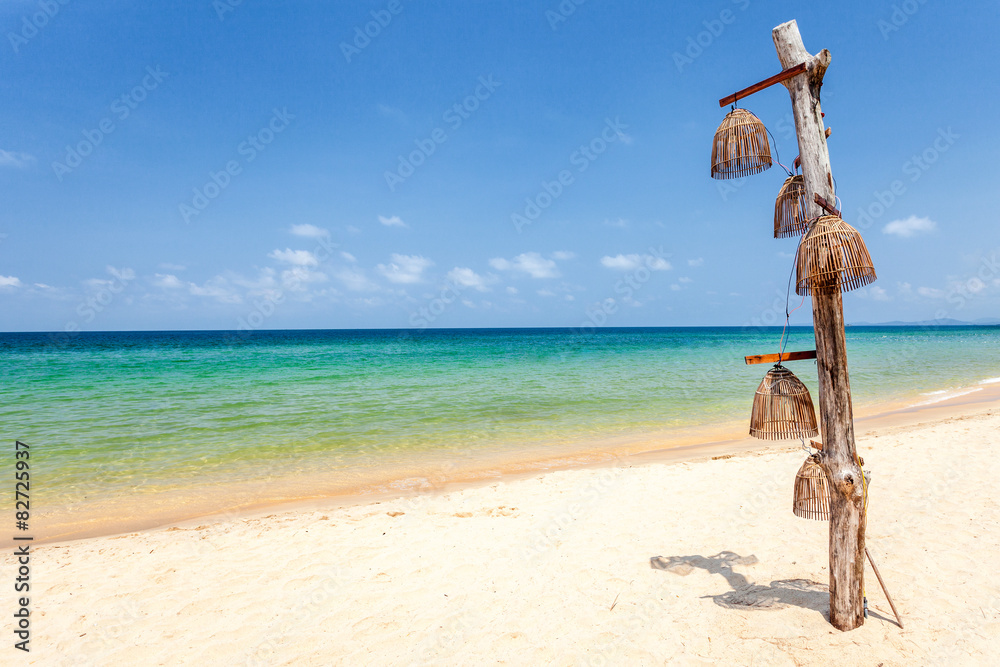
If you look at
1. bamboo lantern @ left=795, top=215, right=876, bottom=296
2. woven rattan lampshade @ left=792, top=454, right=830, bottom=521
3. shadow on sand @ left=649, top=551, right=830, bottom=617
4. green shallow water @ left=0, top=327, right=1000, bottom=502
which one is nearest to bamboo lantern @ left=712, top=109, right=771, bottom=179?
bamboo lantern @ left=795, top=215, right=876, bottom=296

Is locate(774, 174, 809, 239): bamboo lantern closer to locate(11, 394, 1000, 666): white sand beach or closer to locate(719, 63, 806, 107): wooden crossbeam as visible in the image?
locate(719, 63, 806, 107): wooden crossbeam

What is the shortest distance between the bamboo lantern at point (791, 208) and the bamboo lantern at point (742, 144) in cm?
23

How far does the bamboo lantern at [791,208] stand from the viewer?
3.49m

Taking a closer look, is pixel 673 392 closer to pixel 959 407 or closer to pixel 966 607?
pixel 959 407

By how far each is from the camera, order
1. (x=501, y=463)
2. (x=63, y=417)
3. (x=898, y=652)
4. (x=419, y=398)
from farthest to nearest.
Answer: (x=419, y=398) → (x=63, y=417) → (x=501, y=463) → (x=898, y=652)

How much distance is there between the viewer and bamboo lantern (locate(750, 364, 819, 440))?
11.0 ft

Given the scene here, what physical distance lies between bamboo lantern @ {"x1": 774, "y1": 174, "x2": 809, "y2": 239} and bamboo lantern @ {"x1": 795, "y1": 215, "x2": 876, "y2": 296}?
575 millimetres

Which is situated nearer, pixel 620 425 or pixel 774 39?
pixel 774 39

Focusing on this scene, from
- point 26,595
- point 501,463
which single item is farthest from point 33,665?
point 501,463

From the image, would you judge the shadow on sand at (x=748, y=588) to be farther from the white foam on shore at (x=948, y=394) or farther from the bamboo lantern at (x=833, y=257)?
the white foam on shore at (x=948, y=394)

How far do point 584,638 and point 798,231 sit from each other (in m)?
3.47

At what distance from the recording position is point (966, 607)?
11.7 ft

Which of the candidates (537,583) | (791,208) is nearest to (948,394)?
(791,208)

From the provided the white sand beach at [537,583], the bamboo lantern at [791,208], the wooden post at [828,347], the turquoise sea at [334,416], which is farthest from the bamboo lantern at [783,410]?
the turquoise sea at [334,416]
